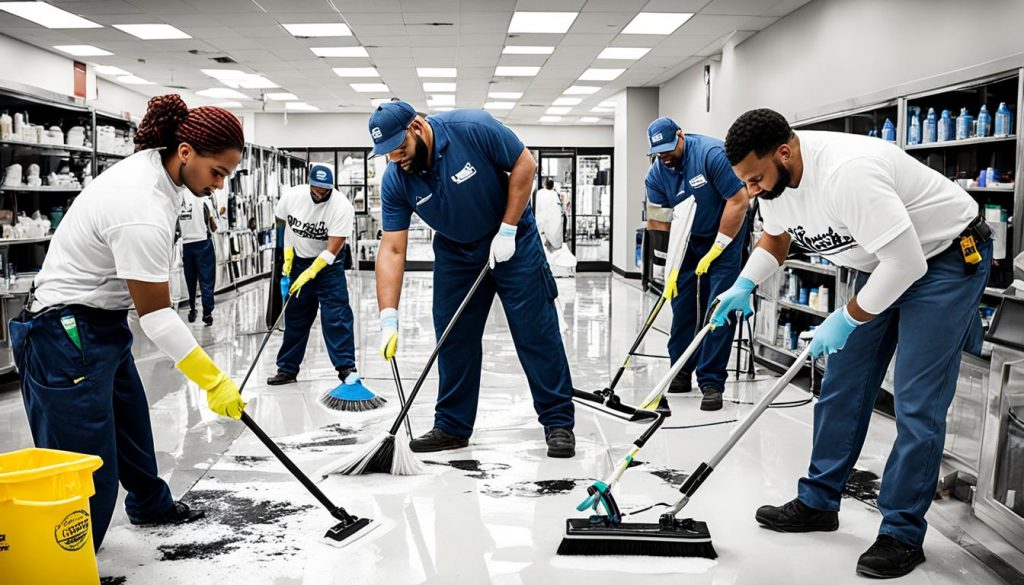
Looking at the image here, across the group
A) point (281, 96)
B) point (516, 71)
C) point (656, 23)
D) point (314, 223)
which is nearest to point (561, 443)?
point (314, 223)

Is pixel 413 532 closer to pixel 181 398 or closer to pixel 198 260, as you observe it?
pixel 181 398

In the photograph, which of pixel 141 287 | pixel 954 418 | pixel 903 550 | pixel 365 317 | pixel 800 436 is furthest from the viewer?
pixel 365 317

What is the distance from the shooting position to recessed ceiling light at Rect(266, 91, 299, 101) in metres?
14.0

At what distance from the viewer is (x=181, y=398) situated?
5.07m

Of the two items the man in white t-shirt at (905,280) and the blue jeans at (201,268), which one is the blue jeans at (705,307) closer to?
the man in white t-shirt at (905,280)

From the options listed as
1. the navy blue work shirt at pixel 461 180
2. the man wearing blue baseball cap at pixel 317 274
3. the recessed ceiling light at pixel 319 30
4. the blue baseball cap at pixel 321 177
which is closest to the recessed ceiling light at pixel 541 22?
the recessed ceiling light at pixel 319 30

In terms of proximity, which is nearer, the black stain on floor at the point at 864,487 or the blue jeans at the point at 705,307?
the black stain on floor at the point at 864,487

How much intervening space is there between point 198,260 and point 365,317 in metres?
1.75

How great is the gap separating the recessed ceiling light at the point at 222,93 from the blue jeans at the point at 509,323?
11031 millimetres

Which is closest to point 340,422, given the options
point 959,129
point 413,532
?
point 413,532

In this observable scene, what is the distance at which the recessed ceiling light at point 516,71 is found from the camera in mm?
11477

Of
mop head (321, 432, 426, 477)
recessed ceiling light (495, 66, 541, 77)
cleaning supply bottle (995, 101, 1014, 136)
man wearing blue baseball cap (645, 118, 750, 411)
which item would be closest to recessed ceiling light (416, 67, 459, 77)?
recessed ceiling light (495, 66, 541, 77)

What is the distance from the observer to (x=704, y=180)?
15.5 ft

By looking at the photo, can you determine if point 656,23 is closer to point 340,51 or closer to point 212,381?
point 340,51
